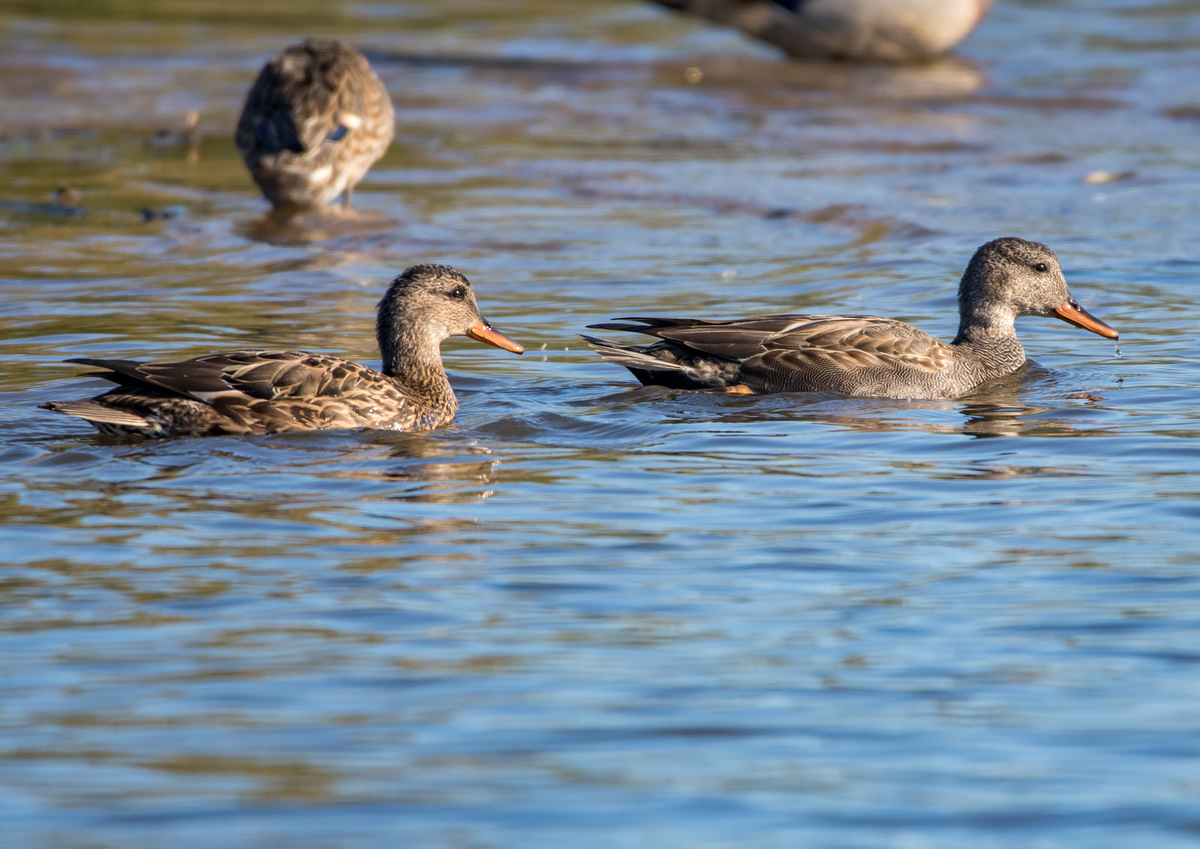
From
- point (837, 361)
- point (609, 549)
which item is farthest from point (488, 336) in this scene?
point (609, 549)

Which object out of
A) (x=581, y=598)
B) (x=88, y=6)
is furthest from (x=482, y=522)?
(x=88, y=6)

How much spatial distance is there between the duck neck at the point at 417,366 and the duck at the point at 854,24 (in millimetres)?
13455

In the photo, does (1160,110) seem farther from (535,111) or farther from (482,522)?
(482,522)

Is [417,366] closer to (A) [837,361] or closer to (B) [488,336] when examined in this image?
(B) [488,336]

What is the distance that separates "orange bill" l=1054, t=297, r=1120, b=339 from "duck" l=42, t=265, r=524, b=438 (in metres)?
3.61

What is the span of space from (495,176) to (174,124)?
456cm

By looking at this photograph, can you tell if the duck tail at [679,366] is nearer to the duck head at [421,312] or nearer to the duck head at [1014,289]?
the duck head at [421,312]

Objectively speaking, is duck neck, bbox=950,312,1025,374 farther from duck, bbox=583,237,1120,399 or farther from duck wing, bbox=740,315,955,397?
duck wing, bbox=740,315,955,397

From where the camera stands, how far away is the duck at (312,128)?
14.6 metres

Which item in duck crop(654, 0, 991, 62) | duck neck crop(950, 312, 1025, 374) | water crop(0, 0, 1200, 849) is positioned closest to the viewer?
water crop(0, 0, 1200, 849)

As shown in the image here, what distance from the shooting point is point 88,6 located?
2720cm

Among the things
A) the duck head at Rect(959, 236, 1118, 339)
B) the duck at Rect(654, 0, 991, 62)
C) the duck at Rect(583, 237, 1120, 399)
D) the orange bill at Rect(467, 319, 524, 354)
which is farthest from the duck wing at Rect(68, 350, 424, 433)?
the duck at Rect(654, 0, 991, 62)

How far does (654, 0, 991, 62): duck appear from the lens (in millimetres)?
21391

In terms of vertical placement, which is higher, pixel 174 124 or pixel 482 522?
pixel 174 124
